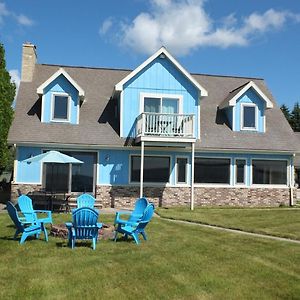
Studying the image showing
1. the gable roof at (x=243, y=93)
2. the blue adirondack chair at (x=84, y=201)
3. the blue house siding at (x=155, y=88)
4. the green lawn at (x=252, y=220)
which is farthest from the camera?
the gable roof at (x=243, y=93)

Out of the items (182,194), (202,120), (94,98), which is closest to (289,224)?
(182,194)

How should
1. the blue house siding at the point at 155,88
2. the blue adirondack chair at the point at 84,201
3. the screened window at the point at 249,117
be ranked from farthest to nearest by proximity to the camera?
the screened window at the point at 249,117, the blue house siding at the point at 155,88, the blue adirondack chair at the point at 84,201

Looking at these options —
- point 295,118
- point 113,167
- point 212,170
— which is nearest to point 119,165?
point 113,167

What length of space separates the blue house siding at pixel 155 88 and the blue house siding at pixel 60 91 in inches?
94.7

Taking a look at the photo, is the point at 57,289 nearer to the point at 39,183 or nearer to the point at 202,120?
the point at 39,183

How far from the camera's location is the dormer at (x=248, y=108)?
24031 millimetres

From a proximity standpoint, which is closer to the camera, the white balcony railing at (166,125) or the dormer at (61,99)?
the white balcony railing at (166,125)

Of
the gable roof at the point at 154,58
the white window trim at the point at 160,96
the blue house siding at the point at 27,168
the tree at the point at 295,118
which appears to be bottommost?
the blue house siding at the point at 27,168

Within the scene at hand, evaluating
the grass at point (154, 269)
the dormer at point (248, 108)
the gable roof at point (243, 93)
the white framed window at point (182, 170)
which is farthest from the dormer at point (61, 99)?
the grass at point (154, 269)

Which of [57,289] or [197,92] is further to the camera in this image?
[197,92]

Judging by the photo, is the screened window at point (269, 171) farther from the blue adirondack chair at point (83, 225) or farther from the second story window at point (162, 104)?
the blue adirondack chair at point (83, 225)

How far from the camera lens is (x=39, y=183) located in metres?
21.0

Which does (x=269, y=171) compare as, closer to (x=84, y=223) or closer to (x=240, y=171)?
(x=240, y=171)

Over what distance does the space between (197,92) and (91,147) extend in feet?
20.7
